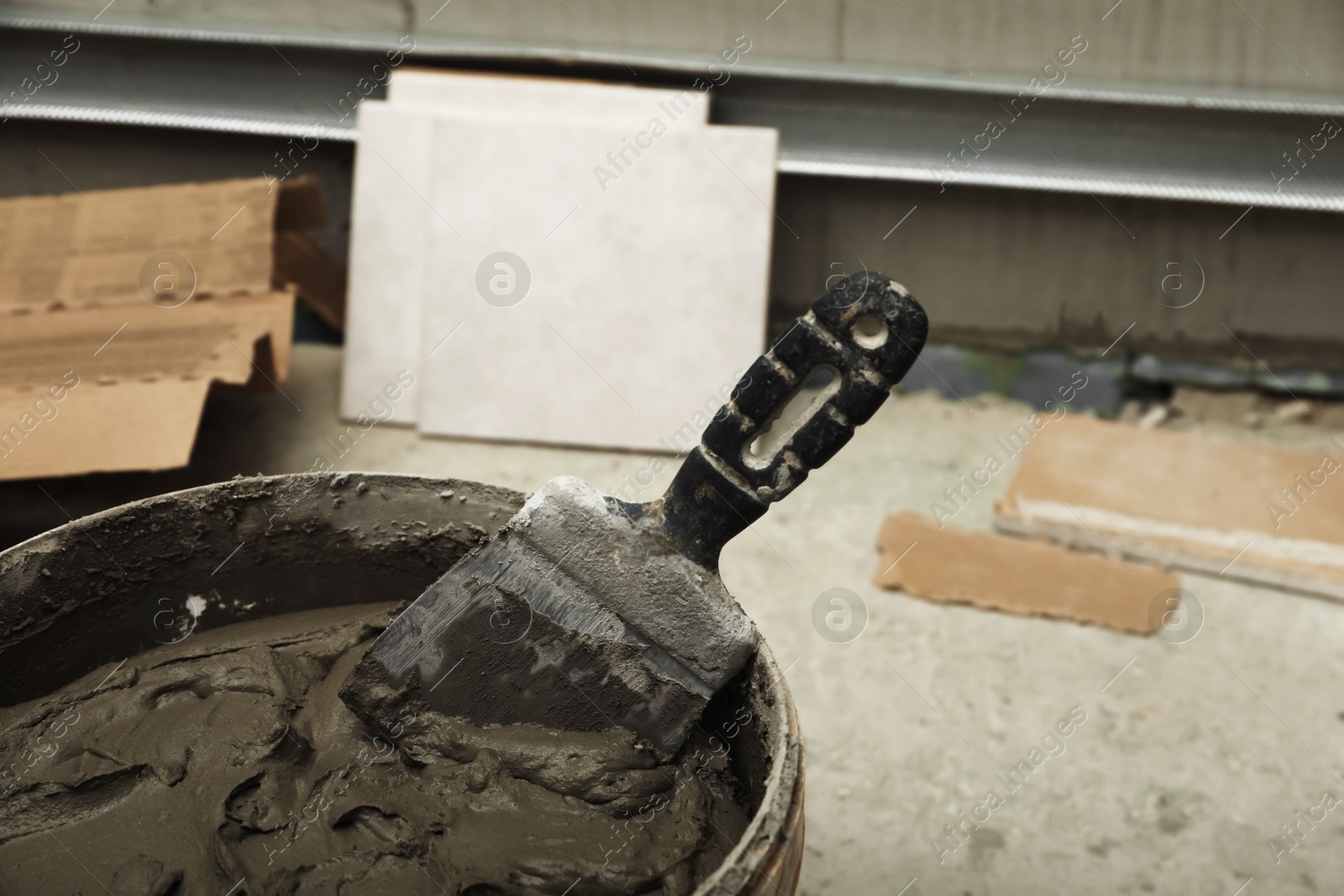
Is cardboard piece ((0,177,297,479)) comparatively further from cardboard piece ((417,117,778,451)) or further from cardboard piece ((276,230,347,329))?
cardboard piece ((417,117,778,451))

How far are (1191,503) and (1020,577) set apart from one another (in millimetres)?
611

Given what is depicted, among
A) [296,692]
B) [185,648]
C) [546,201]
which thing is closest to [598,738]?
[296,692]

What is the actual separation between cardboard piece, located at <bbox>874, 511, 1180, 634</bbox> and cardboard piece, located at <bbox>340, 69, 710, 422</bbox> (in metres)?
1.47

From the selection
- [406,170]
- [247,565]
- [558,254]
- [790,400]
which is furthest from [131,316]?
[790,400]

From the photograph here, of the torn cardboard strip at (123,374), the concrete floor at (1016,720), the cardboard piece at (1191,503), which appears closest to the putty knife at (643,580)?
the concrete floor at (1016,720)

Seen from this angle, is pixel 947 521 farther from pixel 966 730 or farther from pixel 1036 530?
pixel 966 730

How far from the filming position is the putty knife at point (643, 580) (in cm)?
116

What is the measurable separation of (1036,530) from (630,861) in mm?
2045

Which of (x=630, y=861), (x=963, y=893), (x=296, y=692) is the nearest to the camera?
(x=630, y=861)

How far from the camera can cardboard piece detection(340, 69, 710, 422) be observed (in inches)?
125

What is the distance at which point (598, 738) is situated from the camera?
1.33m

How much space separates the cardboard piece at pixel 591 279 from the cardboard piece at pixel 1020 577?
2.60 ft

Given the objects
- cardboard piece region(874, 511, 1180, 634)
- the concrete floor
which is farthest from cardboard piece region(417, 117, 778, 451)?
cardboard piece region(874, 511, 1180, 634)

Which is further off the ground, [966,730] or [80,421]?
[80,421]
